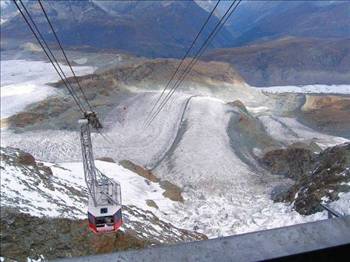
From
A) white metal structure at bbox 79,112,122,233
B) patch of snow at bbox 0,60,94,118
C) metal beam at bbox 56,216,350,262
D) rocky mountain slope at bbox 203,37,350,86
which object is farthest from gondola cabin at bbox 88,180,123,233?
rocky mountain slope at bbox 203,37,350,86

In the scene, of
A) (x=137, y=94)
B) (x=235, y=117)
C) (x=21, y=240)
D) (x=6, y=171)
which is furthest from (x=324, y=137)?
(x=21, y=240)

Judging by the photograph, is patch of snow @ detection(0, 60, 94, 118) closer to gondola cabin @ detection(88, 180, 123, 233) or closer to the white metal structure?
the white metal structure

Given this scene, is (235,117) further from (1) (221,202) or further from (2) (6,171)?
(2) (6,171)

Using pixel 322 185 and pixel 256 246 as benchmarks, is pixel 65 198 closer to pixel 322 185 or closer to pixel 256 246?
pixel 322 185

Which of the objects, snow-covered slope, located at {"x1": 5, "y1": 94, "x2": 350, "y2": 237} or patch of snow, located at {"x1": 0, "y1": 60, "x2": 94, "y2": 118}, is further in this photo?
patch of snow, located at {"x1": 0, "y1": 60, "x2": 94, "y2": 118}

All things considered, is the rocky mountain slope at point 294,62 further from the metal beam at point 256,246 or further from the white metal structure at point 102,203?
the metal beam at point 256,246

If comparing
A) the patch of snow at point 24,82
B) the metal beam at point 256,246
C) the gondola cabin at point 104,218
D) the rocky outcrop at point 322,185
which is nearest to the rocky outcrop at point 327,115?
the rocky outcrop at point 322,185

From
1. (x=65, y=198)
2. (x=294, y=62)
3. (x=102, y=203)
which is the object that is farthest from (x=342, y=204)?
(x=294, y=62)
